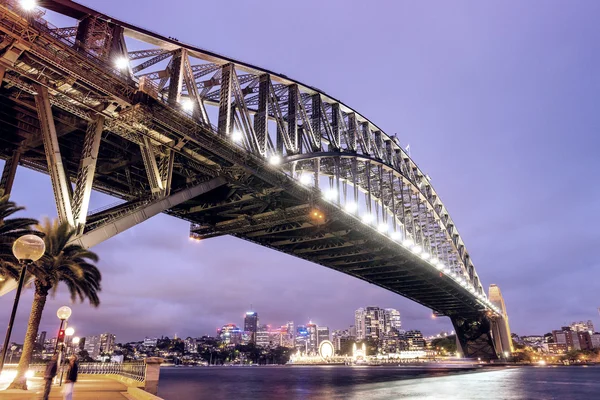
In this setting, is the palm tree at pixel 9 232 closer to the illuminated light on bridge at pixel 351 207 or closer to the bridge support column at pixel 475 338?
the illuminated light on bridge at pixel 351 207

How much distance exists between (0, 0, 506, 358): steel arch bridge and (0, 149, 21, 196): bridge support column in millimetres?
120

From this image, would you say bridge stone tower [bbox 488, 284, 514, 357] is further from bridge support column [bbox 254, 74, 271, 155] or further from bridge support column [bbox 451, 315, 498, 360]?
bridge support column [bbox 254, 74, 271, 155]

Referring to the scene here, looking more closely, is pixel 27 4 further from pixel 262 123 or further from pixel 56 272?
pixel 262 123

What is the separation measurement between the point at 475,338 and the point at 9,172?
126 metres

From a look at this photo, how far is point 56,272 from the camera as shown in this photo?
20.9 metres

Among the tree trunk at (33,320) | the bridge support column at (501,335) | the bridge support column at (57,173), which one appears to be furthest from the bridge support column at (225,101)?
the bridge support column at (501,335)

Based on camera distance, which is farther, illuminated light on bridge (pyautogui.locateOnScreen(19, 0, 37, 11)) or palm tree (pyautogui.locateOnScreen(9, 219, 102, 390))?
palm tree (pyautogui.locateOnScreen(9, 219, 102, 390))

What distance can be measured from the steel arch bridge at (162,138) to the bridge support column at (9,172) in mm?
120

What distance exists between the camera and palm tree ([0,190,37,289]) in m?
18.1

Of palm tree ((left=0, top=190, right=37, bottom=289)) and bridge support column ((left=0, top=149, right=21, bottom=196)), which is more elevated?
bridge support column ((left=0, top=149, right=21, bottom=196))

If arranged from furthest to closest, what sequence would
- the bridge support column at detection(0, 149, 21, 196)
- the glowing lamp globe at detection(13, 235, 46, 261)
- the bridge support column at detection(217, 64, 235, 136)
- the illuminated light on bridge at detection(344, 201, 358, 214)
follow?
the illuminated light on bridge at detection(344, 201, 358, 214) < the bridge support column at detection(217, 64, 235, 136) < the bridge support column at detection(0, 149, 21, 196) < the glowing lamp globe at detection(13, 235, 46, 261)

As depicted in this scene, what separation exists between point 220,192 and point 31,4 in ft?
75.3

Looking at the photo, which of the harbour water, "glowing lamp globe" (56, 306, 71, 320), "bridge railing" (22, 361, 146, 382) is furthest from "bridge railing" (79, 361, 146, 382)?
the harbour water

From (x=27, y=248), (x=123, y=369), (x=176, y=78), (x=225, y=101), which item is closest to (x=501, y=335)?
(x=123, y=369)
